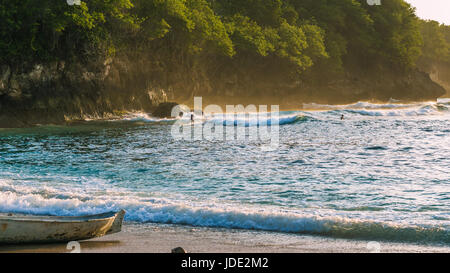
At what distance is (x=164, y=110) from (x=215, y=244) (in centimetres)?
3046

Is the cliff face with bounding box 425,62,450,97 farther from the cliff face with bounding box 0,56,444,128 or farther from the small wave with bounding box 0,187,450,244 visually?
the small wave with bounding box 0,187,450,244

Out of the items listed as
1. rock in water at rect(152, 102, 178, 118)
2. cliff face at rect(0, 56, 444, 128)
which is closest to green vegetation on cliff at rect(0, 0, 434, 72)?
cliff face at rect(0, 56, 444, 128)

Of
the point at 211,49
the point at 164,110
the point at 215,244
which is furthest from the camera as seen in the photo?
the point at 211,49

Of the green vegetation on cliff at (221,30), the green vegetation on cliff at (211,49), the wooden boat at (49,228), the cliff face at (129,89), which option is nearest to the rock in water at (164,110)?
the cliff face at (129,89)

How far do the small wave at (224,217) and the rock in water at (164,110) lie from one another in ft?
87.7

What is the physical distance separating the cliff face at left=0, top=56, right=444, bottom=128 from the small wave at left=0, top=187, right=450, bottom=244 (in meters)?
20.7

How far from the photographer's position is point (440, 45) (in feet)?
337

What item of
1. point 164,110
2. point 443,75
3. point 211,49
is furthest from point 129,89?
point 443,75

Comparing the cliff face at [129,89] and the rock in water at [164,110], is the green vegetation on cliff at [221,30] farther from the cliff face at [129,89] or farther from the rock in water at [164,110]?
the rock in water at [164,110]

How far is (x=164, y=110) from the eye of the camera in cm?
3691

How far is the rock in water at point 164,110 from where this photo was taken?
3666cm

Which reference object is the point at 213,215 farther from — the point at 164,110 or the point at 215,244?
the point at 164,110

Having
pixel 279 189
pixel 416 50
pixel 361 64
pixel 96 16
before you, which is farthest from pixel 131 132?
pixel 416 50

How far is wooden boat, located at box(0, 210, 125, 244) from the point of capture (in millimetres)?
6375
